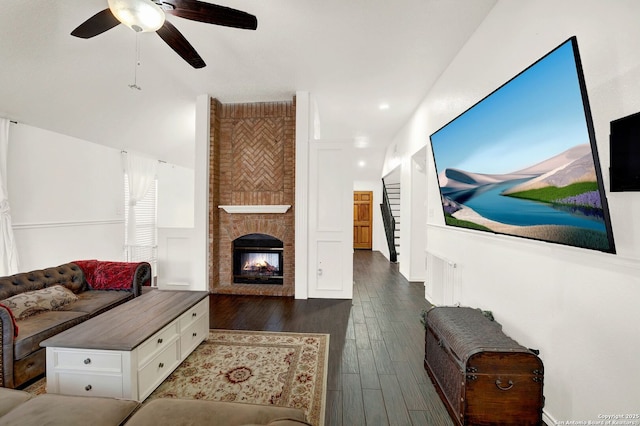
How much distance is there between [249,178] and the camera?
445 cm

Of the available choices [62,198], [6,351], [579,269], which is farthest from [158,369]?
[62,198]

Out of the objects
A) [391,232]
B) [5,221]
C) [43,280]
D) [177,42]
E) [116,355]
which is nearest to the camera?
[116,355]

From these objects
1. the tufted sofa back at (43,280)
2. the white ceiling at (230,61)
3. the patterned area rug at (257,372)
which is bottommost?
the patterned area rug at (257,372)

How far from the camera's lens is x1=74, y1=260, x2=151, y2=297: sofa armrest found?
310cm

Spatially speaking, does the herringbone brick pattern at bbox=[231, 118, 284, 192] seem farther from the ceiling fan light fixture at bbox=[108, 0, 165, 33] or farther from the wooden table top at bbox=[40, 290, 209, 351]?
the ceiling fan light fixture at bbox=[108, 0, 165, 33]

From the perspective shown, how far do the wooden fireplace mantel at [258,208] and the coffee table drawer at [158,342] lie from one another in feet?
7.55

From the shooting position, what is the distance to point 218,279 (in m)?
4.42

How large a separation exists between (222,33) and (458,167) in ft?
9.01

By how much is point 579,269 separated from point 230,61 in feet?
12.5

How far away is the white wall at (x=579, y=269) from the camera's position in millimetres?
1173

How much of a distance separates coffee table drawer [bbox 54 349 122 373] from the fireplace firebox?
2.78 meters

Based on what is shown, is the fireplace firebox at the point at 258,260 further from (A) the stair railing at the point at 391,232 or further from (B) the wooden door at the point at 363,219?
(B) the wooden door at the point at 363,219

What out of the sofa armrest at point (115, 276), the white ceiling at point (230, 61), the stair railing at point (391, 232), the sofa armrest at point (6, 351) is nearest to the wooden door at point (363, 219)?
the stair railing at point (391, 232)

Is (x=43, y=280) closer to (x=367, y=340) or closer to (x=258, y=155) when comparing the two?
(x=258, y=155)
